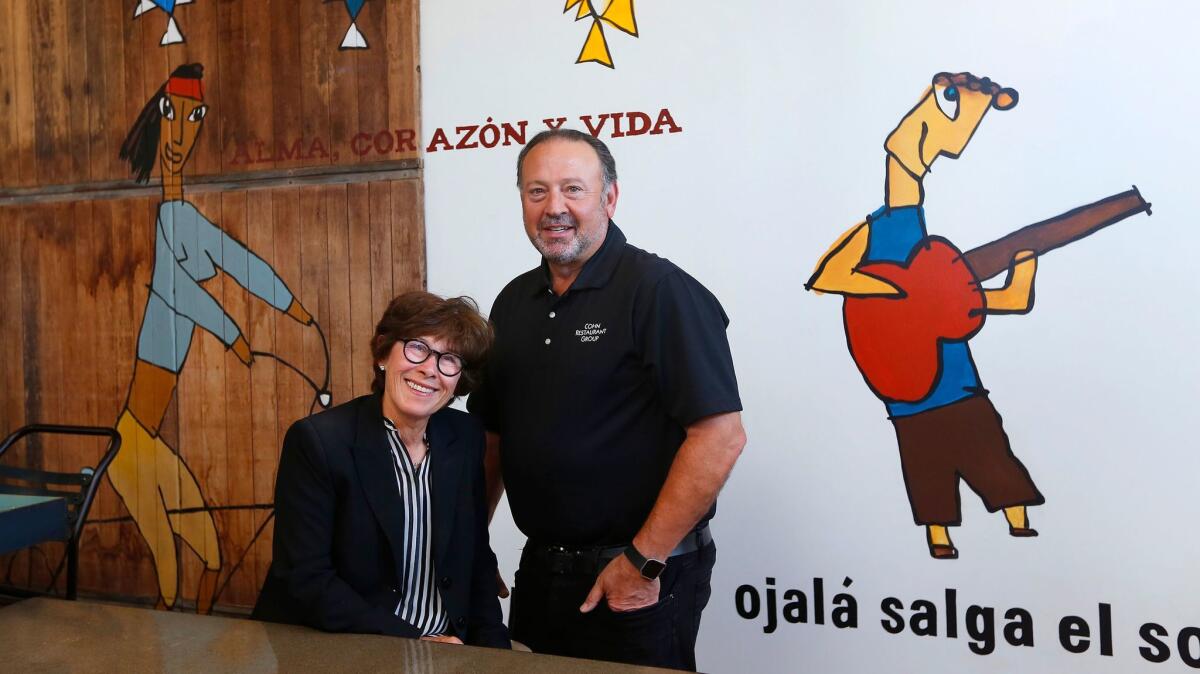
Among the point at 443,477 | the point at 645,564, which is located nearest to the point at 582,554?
the point at 645,564

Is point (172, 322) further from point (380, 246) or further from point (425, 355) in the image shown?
point (425, 355)

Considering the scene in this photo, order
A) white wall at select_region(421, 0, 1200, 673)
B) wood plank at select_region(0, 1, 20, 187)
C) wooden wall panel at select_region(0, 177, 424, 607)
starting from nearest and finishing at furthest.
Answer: white wall at select_region(421, 0, 1200, 673) < wooden wall panel at select_region(0, 177, 424, 607) < wood plank at select_region(0, 1, 20, 187)

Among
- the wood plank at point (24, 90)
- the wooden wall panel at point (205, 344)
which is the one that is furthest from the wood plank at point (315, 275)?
the wood plank at point (24, 90)

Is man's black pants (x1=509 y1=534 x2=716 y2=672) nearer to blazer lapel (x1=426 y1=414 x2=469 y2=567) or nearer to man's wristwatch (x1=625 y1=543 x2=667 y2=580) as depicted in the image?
man's wristwatch (x1=625 y1=543 x2=667 y2=580)

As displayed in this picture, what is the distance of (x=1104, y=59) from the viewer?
9.11 feet

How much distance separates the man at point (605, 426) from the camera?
2064 millimetres

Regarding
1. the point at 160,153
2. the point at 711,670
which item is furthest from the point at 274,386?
the point at 711,670

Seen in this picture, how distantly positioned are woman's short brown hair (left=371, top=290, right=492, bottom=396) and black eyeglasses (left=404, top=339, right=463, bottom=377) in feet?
0.05

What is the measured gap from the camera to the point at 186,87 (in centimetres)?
396

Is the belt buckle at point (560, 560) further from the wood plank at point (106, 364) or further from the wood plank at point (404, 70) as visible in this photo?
the wood plank at point (106, 364)

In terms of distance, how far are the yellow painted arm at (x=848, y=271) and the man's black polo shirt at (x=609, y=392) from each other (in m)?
0.98

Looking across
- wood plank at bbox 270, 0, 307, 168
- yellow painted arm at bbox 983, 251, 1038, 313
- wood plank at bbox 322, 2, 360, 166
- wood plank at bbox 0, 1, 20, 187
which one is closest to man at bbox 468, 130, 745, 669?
yellow painted arm at bbox 983, 251, 1038, 313

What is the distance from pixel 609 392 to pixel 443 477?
41 cm

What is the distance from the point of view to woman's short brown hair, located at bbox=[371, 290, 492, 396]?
1957 mm
